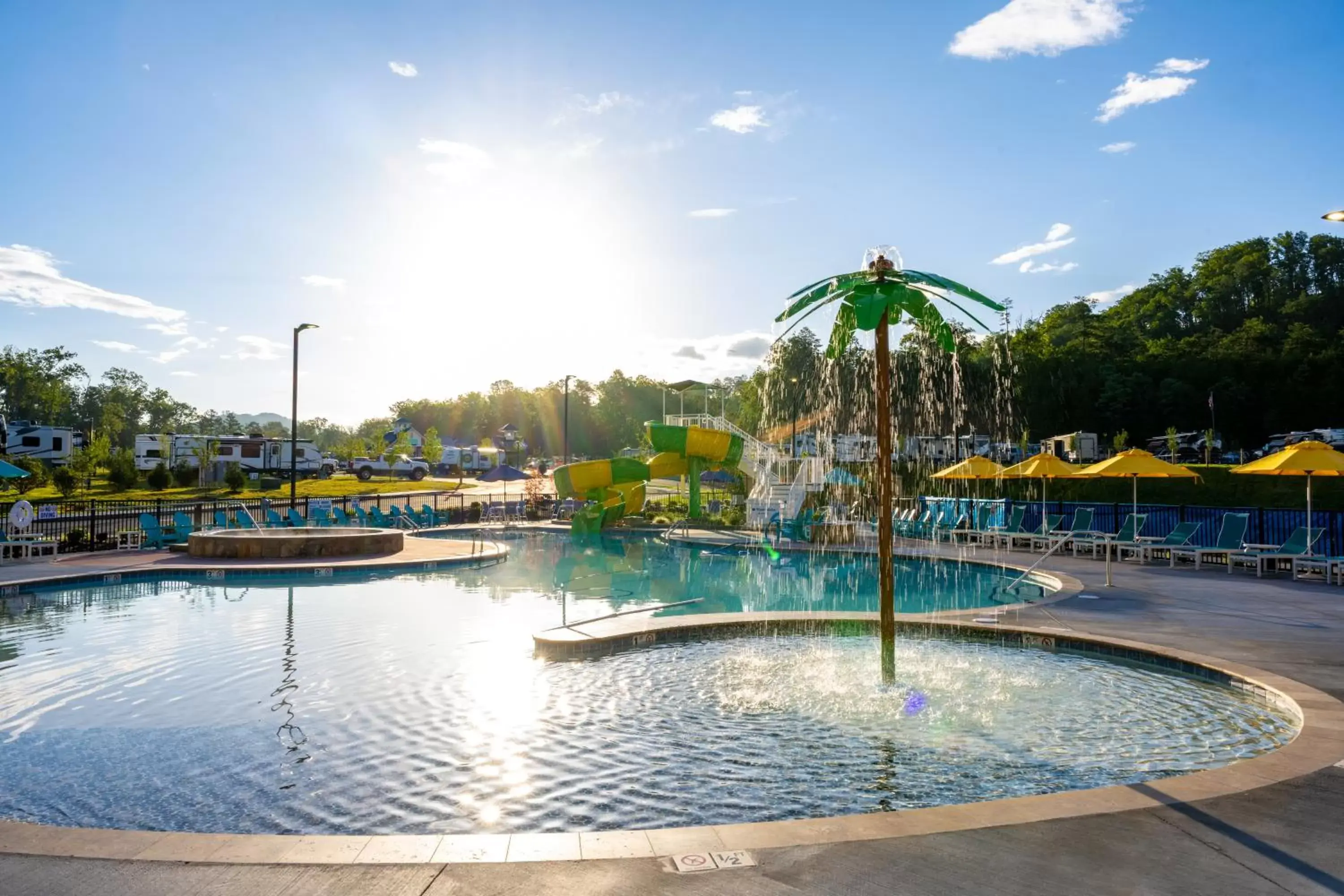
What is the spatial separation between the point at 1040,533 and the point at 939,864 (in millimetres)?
19557

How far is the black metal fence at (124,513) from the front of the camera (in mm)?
20781

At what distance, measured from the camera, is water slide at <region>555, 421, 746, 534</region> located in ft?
89.8

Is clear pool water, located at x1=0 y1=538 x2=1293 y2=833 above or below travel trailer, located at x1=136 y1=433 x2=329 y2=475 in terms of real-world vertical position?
below

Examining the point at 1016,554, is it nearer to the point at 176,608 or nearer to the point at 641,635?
the point at 641,635

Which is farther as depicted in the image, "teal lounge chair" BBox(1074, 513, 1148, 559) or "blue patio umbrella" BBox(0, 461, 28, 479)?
"teal lounge chair" BBox(1074, 513, 1148, 559)

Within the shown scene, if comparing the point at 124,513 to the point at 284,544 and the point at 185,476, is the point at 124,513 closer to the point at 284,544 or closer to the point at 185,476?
the point at 284,544

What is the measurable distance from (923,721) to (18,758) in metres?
7.59

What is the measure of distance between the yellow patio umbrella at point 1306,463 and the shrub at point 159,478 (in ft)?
155

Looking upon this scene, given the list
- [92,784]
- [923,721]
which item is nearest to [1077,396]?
[923,721]

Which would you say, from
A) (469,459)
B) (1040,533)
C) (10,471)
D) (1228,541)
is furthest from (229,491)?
(1228,541)

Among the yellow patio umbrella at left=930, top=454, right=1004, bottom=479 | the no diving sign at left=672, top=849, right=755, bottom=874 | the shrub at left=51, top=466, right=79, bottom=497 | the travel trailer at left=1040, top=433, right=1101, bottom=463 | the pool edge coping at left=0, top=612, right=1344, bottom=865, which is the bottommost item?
the pool edge coping at left=0, top=612, right=1344, bottom=865

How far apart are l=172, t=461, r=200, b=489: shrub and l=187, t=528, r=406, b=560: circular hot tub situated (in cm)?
3188

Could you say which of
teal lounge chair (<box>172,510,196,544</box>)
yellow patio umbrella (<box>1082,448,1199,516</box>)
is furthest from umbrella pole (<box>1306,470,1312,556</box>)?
teal lounge chair (<box>172,510,196,544</box>)

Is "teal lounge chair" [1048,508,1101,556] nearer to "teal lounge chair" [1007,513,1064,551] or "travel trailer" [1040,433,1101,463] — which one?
"teal lounge chair" [1007,513,1064,551]
